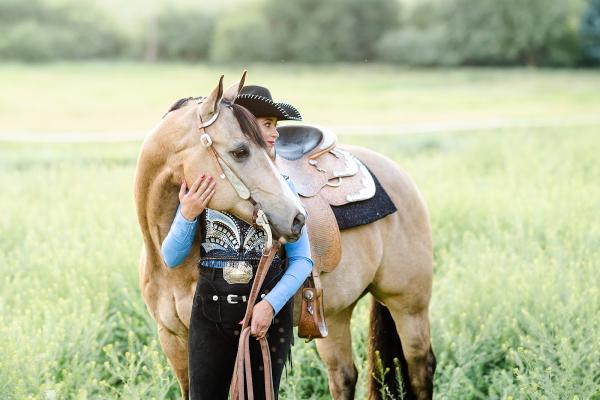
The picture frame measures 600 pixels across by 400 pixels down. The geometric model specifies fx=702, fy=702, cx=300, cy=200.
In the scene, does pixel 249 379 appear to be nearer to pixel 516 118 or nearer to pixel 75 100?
pixel 516 118

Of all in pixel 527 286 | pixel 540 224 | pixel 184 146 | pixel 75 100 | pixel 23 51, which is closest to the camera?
pixel 184 146

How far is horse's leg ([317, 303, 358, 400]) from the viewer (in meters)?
3.99

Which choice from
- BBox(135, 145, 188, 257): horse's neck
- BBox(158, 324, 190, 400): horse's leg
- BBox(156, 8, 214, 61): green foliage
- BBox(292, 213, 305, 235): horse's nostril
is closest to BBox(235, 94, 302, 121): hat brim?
BBox(135, 145, 188, 257): horse's neck

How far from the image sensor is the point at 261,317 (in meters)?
2.58

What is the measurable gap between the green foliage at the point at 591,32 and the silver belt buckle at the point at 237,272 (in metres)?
36.6

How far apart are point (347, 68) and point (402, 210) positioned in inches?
1365

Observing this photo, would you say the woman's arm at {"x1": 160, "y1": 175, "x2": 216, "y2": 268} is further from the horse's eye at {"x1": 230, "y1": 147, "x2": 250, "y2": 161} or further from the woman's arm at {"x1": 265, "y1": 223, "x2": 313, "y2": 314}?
the woman's arm at {"x1": 265, "y1": 223, "x2": 313, "y2": 314}

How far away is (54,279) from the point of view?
5.55 metres

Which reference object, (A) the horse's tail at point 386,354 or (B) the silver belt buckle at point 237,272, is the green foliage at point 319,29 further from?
(B) the silver belt buckle at point 237,272

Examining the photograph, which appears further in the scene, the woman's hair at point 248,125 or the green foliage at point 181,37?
the green foliage at point 181,37

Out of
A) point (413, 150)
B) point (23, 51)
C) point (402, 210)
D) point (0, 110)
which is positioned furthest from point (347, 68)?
point (402, 210)

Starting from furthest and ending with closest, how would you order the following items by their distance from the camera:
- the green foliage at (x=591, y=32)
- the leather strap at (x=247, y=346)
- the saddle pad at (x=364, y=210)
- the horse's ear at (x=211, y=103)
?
the green foliage at (x=591, y=32) < the saddle pad at (x=364, y=210) < the leather strap at (x=247, y=346) < the horse's ear at (x=211, y=103)

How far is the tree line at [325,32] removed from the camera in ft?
117

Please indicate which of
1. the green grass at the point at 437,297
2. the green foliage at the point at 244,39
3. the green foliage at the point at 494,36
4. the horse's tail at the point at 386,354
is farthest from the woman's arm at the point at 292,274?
the green foliage at the point at 494,36
